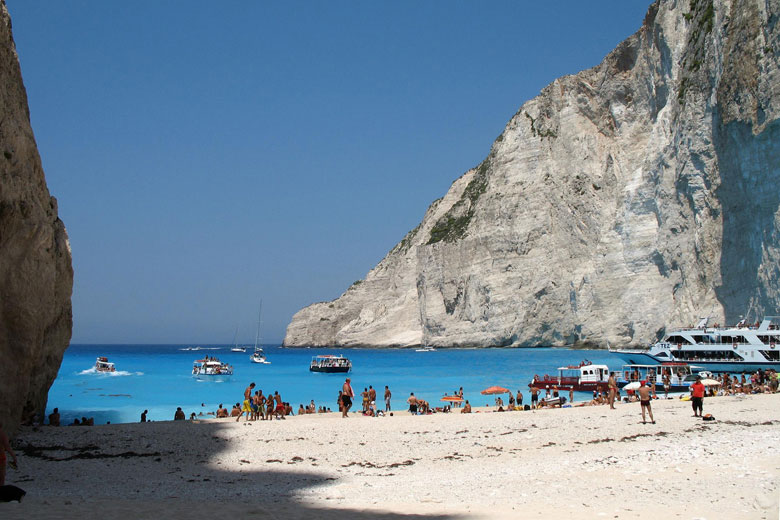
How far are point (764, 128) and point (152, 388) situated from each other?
4484 cm

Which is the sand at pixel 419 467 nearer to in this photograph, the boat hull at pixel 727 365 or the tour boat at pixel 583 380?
the tour boat at pixel 583 380

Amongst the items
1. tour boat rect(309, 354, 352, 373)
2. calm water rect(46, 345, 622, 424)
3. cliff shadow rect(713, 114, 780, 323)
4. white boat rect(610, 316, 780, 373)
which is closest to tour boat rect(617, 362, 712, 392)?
calm water rect(46, 345, 622, 424)

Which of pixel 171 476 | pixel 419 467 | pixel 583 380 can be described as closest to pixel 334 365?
pixel 583 380

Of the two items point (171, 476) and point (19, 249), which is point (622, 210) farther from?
point (171, 476)

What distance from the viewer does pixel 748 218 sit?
4397cm

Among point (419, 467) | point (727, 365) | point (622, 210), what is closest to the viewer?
point (419, 467)

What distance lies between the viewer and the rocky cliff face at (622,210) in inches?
1711

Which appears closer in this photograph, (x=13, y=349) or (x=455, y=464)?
(x=455, y=464)

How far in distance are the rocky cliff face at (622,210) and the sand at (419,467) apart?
1179 inches

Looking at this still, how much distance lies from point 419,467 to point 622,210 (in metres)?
56.9

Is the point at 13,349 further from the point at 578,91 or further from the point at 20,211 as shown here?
the point at 578,91

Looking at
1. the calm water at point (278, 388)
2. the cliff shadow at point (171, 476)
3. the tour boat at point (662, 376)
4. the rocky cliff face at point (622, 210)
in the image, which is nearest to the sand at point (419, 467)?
the cliff shadow at point (171, 476)

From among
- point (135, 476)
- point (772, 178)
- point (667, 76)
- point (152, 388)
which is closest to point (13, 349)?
point (135, 476)

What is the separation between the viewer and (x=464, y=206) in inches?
3834
